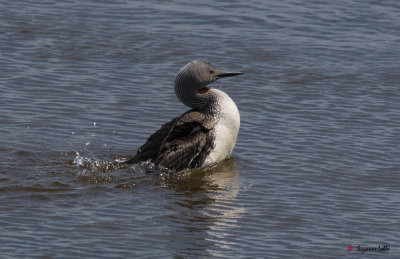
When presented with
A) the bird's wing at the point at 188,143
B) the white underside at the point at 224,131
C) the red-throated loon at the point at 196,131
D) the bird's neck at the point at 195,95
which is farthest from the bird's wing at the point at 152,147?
the white underside at the point at 224,131

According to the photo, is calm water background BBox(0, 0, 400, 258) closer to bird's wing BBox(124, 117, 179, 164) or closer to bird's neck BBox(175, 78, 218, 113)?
bird's wing BBox(124, 117, 179, 164)

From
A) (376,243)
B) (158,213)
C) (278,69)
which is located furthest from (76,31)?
(376,243)

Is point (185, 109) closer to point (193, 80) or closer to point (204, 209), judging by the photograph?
point (193, 80)

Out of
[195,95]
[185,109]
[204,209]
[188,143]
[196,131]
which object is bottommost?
[204,209]

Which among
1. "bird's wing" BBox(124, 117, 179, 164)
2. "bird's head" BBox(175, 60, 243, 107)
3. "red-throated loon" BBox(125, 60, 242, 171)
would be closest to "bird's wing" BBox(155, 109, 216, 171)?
"red-throated loon" BBox(125, 60, 242, 171)

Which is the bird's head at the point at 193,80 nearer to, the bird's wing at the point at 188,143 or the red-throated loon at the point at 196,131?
the red-throated loon at the point at 196,131

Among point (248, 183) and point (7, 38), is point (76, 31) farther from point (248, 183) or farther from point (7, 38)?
point (248, 183)

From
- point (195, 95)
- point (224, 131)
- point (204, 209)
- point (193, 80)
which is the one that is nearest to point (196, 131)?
point (224, 131)

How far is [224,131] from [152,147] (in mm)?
817

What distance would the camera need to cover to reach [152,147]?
9.66 metres

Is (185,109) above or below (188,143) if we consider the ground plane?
below

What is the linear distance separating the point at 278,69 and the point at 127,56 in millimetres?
2380

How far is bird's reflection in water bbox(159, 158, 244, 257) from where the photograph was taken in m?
7.50

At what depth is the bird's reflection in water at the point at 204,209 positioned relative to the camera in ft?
24.6
